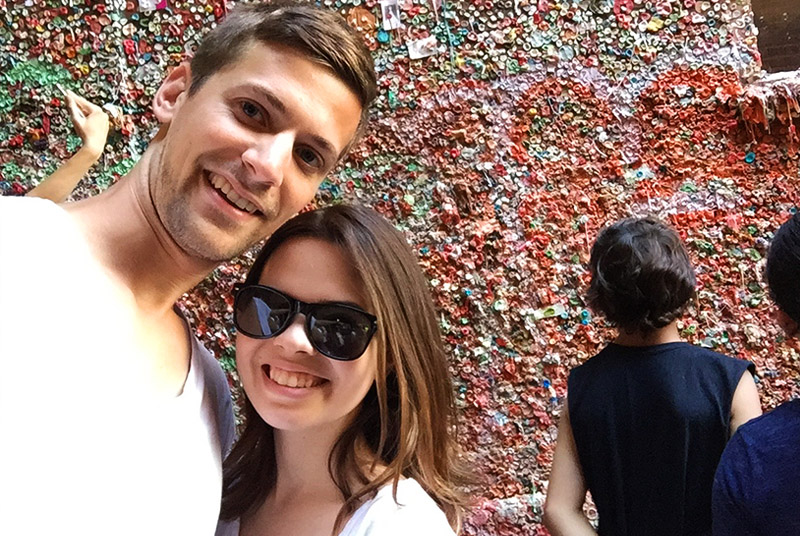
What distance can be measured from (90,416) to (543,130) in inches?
49.7

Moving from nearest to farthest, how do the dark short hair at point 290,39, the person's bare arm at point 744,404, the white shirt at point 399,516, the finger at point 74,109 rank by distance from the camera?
the white shirt at point 399,516 → the dark short hair at point 290,39 → the person's bare arm at point 744,404 → the finger at point 74,109

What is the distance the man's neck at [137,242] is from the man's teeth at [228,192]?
118mm

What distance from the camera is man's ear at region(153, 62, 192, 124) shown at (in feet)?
3.20

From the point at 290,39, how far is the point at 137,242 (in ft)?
1.31

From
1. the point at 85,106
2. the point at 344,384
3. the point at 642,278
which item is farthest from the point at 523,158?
the point at 85,106

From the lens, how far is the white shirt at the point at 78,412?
2.21ft

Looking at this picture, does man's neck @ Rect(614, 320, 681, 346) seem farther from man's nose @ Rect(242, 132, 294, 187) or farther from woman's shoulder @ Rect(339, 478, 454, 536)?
man's nose @ Rect(242, 132, 294, 187)

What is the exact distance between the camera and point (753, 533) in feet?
2.96

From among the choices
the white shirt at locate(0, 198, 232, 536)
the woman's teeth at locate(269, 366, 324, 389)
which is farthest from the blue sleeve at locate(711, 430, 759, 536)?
the white shirt at locate(0, 198, 232, 536)

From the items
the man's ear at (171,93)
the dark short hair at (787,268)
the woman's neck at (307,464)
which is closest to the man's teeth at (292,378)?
the woman's neck at (307,464)

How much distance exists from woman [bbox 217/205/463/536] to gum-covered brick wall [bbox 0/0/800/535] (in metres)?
0.58

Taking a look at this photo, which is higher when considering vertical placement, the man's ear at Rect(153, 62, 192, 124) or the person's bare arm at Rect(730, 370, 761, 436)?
the man's ear at Rect(153, 62, 192, 124)

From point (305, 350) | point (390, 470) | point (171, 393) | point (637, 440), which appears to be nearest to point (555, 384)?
point (637, 440)

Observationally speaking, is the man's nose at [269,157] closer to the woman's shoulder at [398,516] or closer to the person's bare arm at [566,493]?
the woman's shoulder at [398,516]
